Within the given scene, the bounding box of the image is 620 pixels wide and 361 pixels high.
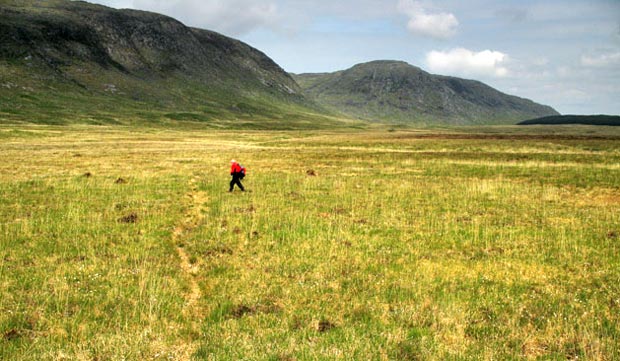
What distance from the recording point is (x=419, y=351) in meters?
8.95

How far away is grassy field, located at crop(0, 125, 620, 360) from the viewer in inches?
367

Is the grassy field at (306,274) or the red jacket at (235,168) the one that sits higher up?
the red jacket at (235,168)

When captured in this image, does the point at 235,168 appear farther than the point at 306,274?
Yes

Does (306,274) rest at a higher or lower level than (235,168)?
lower

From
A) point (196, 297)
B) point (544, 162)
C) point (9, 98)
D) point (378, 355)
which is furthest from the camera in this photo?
point (9, 98)

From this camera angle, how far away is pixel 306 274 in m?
13.6

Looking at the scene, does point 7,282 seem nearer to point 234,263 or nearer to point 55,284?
point 55,284

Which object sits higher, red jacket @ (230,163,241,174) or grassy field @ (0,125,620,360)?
red jacket @ (230,163,241,174)

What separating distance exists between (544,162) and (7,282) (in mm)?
50618

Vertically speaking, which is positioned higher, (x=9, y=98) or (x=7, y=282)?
(x=9, y=98)

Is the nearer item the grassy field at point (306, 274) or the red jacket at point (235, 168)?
the grassy field at point (306, 274)

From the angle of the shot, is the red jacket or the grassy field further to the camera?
the red jacket

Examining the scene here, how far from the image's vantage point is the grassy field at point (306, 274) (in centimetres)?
931

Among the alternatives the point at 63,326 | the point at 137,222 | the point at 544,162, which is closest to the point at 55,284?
the point at 63,326
